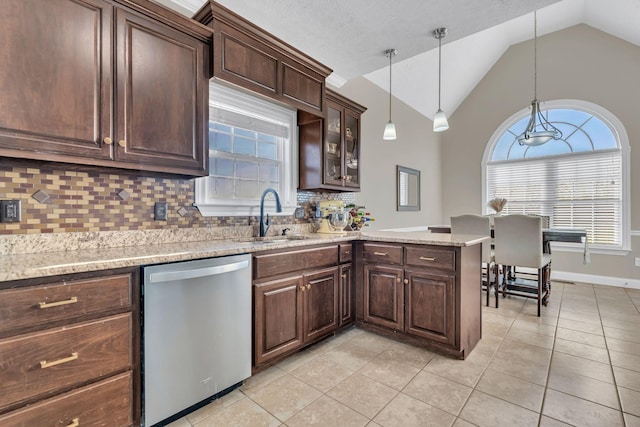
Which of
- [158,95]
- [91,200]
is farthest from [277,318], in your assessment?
[158,95]

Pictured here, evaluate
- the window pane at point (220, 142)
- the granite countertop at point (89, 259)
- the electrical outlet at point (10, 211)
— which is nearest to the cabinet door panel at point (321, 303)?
the granite countertop at point (89, 259)

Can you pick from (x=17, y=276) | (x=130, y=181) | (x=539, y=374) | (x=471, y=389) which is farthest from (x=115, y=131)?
(x=539, y=374)

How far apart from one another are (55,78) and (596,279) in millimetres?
6459

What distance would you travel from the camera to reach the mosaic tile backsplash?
1521 mm

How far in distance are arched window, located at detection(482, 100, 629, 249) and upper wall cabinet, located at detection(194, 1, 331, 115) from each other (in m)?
4.33

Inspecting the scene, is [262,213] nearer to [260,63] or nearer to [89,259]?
[260,63]

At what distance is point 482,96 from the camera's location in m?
5.57

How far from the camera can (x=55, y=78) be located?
139cm

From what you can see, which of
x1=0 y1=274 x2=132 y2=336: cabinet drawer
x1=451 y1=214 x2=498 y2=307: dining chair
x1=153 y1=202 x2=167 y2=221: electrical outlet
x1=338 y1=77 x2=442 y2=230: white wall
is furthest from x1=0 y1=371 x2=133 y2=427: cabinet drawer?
x1=451 y1=214 x2=498 y2=307: dining chair

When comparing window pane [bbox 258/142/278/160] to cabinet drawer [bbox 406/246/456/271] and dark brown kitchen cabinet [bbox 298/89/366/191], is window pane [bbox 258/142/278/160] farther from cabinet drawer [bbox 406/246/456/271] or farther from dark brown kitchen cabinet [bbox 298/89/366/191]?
cabinet drawer [bbox 406/246/456/271]

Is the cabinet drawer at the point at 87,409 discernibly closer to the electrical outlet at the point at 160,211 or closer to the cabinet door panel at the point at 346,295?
the electrical outlet at the point at 160,211

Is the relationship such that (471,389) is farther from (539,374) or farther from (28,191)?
(28,191)

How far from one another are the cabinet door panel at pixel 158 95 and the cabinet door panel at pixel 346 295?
1.41m

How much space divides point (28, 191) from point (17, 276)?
2.32ft
